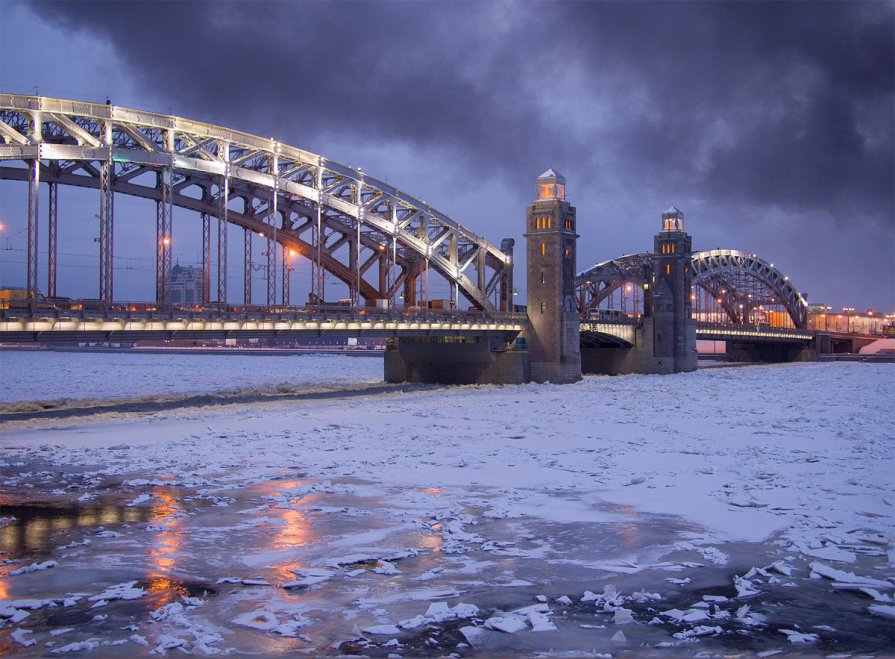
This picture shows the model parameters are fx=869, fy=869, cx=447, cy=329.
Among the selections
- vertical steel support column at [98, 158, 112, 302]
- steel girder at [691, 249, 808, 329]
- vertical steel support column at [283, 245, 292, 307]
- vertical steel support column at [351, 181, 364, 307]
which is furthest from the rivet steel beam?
steel girder at [691, 249, 808, 329]

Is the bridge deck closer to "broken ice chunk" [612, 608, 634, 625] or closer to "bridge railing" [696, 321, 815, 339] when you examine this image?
"broken ice chunk" [612, 608, 634, 625]

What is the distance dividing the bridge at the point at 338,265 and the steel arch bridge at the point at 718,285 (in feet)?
1.86

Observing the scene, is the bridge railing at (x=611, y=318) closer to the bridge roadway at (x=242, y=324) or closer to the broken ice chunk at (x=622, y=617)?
the bridge roadway at (x=242, y=324)

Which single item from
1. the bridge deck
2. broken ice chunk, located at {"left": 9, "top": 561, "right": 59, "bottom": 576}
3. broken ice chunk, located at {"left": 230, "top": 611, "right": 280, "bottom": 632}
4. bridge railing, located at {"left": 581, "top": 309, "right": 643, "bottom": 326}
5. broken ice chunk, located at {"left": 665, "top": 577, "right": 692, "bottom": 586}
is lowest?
broken ice chunk, located at {"left": 665, "top": 577, "right": 692, "bottom": 586}

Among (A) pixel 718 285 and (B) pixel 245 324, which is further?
(A) pixel 718 285

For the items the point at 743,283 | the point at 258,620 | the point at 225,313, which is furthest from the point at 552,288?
the point at 743,283

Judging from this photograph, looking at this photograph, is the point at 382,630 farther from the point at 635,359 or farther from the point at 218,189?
the point at 635,359

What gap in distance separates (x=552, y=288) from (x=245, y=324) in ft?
101

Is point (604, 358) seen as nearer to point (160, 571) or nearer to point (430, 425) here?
point (430, 425)

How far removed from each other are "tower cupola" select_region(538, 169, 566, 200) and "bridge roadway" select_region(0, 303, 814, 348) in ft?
37.0

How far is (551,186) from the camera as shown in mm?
75188

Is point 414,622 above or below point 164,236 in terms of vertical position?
below

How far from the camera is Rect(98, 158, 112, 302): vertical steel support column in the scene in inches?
1729

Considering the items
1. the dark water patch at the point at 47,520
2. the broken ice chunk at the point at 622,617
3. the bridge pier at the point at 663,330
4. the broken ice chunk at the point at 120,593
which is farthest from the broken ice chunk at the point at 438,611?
the bridge pier at the point at 663,330
